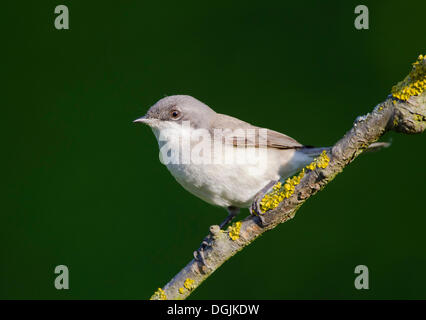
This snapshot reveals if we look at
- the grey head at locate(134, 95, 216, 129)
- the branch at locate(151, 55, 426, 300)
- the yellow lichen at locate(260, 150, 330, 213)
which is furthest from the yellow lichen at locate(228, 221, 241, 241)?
the grey head at locate(134, 95, 216, 129)

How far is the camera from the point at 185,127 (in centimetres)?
274

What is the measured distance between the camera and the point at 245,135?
279 centimetres

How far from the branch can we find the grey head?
0.86m

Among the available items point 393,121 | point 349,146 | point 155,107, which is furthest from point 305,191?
point 155,107

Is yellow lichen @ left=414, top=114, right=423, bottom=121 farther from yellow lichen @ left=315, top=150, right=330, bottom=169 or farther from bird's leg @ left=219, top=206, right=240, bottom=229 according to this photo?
bird's leg @ left=219, top=206, right=240, bottom=229

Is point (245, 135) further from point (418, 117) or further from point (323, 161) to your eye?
point (418, 117)

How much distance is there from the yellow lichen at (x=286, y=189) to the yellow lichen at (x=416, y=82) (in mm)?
368

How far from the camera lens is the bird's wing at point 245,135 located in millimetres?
2723

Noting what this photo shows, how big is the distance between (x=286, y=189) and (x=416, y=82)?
25.5 inches

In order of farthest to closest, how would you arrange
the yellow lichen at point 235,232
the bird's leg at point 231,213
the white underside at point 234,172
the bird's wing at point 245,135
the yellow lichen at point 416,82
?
the bird's leg at point 231,213 → the bird's wing at point 245,135 → the white underside at point 234,172 → the yellow lichen at point 235,232 → the yellow lichen at point 416,82

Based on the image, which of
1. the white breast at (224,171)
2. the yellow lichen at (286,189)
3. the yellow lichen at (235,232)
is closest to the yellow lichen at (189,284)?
the yellow lichen at (235,232)

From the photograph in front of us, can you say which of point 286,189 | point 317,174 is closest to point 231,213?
point 286,189

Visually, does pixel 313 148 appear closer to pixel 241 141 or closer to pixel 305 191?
pixel 241 141

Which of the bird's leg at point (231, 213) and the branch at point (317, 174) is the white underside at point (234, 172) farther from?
the branch at point (317, 174)
